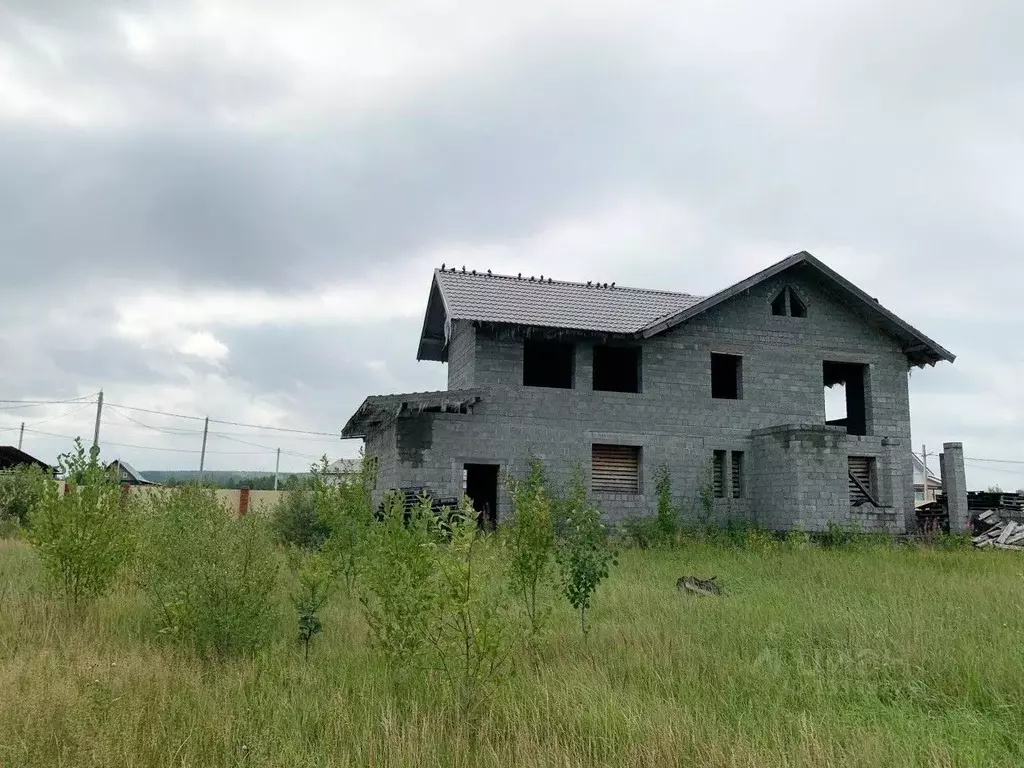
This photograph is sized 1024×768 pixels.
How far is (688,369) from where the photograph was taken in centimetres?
1766

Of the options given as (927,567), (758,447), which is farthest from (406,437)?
(927,567)

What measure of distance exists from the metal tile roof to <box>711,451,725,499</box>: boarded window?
356 centimetres

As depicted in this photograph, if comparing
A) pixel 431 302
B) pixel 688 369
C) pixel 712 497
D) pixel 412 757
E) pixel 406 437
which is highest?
pixel 431 302

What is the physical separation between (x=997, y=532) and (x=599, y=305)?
1158 cm

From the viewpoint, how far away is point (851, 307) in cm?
1886

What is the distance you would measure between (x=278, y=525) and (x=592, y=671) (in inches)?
527

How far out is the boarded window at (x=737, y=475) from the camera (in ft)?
58.1

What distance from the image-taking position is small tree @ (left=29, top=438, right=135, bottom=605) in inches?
320

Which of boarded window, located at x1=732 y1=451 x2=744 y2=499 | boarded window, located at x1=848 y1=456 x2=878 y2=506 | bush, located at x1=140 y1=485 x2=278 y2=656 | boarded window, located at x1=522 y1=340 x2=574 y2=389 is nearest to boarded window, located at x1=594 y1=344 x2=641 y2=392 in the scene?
boarded window, located at x1=522 y1=340 x2=574 y2=389

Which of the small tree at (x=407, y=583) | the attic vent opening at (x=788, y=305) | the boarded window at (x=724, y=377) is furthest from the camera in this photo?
the boarded window at (x=724, y=377)

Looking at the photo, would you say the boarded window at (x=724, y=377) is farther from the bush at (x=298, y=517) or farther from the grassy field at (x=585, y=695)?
the grassy field at (x=585, y=695)

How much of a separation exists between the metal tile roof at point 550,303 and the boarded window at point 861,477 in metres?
5.58

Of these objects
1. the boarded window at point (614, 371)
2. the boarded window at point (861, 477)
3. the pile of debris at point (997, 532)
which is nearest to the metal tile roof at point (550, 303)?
the boarded window at point (614, 371)

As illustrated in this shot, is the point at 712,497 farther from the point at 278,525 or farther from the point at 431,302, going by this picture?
the point at 278,525
